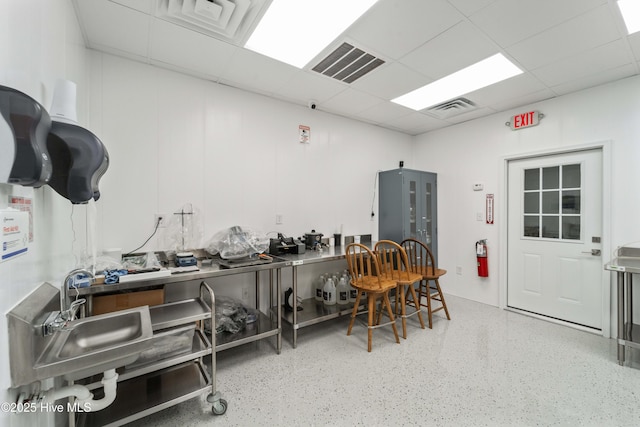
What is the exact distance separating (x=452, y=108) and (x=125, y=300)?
4044mm

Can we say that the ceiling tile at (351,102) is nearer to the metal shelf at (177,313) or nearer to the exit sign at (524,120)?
the exit sign at (524,120)

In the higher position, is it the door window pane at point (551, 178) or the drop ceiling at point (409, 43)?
the drop ceiling at point (409, 43)

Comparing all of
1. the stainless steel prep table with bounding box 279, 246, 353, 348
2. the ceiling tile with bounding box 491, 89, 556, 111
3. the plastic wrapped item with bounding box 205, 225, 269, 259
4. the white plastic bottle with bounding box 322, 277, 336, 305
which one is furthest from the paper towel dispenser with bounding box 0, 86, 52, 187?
the ceiling tile with bounding box 491, 89, 556, 111

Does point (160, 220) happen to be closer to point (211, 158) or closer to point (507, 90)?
point (211, 158)

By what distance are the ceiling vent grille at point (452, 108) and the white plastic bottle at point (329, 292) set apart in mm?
2603

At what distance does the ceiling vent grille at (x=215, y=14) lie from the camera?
181 cm

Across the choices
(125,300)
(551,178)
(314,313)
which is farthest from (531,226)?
(125,300)

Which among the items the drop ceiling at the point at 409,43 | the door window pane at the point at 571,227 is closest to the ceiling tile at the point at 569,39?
the drop ceiling at the point at 409,43

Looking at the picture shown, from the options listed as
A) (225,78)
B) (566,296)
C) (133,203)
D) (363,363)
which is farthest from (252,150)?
(566,296)

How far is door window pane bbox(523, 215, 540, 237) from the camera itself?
3.45 meters

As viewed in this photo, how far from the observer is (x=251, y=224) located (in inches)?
120

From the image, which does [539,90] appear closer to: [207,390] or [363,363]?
[363,363]

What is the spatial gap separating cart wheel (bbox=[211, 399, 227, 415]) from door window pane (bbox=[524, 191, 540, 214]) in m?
3.97

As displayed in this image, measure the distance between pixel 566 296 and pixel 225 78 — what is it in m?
4.55
